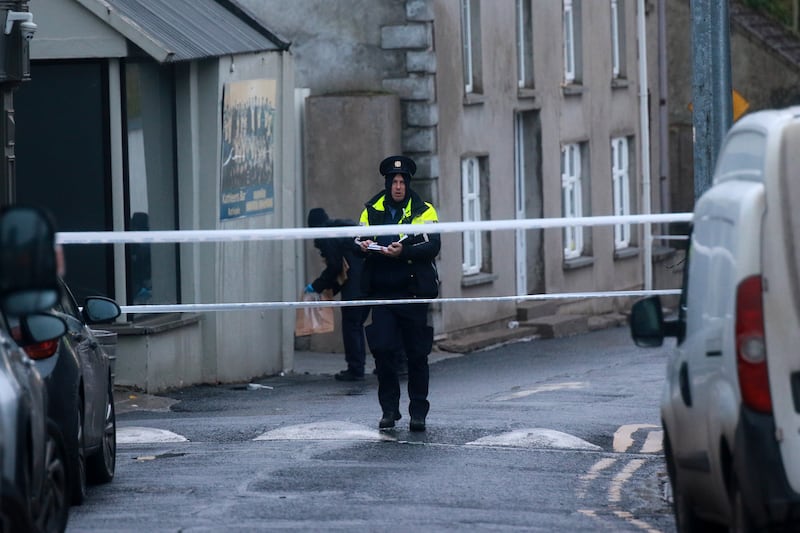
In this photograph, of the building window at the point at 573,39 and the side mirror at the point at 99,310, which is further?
the building window at the point at 573,39

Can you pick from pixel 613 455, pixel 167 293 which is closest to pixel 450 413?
pixel 613 455

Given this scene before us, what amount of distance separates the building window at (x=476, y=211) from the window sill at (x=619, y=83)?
5.38 meters

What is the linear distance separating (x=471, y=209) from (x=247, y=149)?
6548 mm

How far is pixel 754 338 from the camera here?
267 inches

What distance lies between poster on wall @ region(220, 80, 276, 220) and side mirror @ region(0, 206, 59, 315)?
13.5m

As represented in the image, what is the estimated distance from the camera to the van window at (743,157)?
714 cm

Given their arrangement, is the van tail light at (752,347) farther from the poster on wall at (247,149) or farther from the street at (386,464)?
the poster on wall at (247,149)

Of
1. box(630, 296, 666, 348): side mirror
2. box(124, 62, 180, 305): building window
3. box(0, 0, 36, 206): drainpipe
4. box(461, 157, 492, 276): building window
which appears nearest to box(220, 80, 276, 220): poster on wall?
box(124, 62, 180, 305): building window

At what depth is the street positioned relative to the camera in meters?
9.54

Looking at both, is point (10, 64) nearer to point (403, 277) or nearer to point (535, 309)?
point (403, 277)

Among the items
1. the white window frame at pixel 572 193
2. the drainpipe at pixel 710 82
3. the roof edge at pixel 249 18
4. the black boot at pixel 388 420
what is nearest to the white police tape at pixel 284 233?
the drainpipe at pixel 710 82

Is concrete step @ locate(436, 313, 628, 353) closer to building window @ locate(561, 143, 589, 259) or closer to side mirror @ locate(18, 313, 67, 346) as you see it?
building window @ locate(561, 143, 589, 259)

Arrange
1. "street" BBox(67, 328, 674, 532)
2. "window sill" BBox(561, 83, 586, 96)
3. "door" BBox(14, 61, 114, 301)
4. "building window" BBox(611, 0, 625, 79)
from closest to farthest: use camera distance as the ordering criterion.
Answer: "street" BBox(67, 328, 674, 532)
"door" BBox(14, 61, 114, 301)
"window sill" BBox(561, 83, 586, 96)
"building window" BBox(611, 0, 625, 79)

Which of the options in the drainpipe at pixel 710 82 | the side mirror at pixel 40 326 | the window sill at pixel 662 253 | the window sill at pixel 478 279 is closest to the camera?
the side mirror at pixel 40 326
